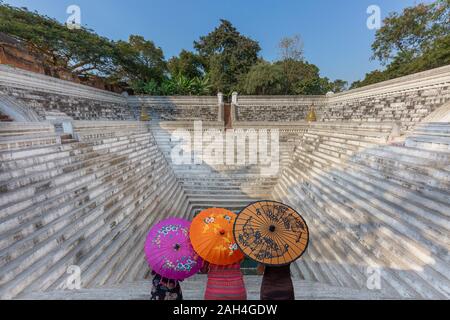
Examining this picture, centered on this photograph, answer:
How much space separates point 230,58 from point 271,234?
21491 mm

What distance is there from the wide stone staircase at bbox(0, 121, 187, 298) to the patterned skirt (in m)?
2.45

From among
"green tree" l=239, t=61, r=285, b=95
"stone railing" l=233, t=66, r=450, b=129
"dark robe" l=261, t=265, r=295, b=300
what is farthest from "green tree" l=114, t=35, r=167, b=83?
"dark robe" l=261, t=265, r=295, b=300

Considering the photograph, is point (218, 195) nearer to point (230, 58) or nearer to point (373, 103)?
point (373, 103)

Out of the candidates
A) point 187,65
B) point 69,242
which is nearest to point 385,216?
point 69,242

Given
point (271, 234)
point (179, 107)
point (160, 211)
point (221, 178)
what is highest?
point (179, 107)

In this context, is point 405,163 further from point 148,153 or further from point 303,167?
point 148,153

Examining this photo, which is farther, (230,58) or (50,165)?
(230,58)

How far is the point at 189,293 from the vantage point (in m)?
3.27

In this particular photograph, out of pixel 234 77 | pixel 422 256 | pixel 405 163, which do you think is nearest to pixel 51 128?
pixel 422 256

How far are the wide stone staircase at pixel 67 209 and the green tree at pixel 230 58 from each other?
592 inches

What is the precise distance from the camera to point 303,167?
28.3ft

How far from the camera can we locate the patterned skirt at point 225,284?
7.42 feet

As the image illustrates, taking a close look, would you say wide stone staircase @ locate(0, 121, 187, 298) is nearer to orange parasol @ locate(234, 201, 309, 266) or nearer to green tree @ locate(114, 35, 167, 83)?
orange parasol @ locate(234, 201, 309, 266)

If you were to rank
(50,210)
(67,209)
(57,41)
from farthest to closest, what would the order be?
(57,41) → (67,209) → (50,210)
